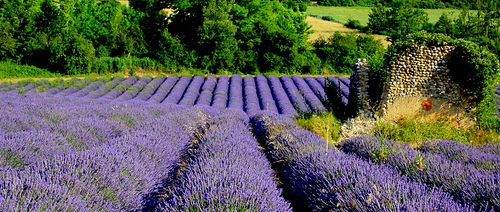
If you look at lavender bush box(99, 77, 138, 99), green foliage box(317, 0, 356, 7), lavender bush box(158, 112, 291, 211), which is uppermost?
lavender bush box(158, 112, 291, 211)

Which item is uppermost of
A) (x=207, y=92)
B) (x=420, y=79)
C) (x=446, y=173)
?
(x=446, y=173)

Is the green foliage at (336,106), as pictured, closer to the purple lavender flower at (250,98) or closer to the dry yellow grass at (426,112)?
the dry yellow grass at (426,112)

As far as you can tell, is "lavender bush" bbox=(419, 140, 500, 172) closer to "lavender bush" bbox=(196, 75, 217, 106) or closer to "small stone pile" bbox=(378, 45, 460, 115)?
"small stone pile" bbox=(378, 45, 460, 115)

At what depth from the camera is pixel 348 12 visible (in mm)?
49688

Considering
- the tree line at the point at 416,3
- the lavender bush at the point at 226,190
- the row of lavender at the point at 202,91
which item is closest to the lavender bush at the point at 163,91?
the row of lavender at the point at 202,91

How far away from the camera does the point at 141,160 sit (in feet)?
14.4

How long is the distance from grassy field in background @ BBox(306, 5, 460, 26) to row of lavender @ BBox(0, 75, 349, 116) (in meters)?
24.2

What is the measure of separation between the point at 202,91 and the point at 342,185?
15.1 meters

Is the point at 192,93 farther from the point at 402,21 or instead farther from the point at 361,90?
the point at 402,21

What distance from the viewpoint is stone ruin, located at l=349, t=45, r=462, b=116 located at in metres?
9.38

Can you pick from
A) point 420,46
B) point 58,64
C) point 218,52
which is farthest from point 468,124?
point 58,64

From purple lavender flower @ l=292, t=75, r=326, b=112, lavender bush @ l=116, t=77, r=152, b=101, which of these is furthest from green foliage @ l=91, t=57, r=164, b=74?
purple lavender flower @ l=292, t=75, r=326, b=112

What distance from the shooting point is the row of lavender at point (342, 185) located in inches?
120

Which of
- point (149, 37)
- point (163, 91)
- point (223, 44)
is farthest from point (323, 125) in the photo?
point (149, 37)
